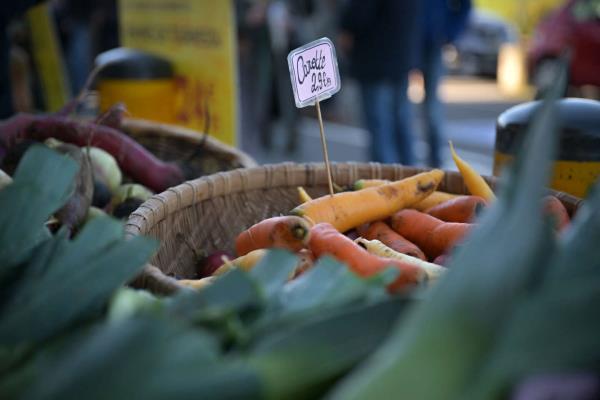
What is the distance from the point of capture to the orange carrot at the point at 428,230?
4.56 ft

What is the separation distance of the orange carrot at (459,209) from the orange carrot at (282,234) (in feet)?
1.23

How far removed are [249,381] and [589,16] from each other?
7574 millimetres

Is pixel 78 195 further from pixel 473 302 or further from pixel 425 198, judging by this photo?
pixel 473 302

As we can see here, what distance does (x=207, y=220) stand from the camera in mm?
1582

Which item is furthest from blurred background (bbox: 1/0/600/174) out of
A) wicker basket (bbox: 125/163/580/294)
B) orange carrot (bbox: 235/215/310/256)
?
orange carrot (bbox: 235/215/310/256)

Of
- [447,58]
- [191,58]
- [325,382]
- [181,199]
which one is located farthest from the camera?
[447,58]

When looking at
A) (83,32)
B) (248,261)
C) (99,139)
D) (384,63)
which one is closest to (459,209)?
(248,261)

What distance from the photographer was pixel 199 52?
2980mm

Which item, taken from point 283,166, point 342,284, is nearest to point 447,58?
point 283,166

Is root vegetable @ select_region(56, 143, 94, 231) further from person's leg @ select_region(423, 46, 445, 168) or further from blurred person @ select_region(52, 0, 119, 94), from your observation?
blurred person @ select_region(52, 0, 119, 94)

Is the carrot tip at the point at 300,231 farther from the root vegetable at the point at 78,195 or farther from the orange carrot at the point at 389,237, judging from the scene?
the root vegetable at the point at 78,195

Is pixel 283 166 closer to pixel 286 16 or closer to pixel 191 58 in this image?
pixel 191 58

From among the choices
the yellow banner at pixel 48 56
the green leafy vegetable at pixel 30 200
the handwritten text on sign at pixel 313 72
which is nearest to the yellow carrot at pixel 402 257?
the handwritten text on sign at pixel 313 72

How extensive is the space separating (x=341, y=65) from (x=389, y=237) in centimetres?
594
